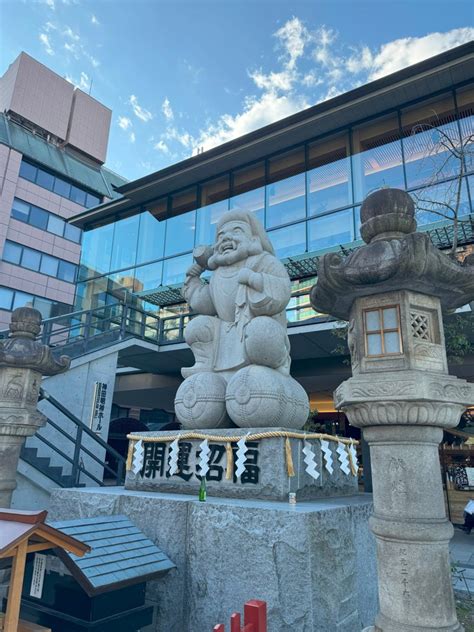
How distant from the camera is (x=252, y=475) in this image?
14.6ft

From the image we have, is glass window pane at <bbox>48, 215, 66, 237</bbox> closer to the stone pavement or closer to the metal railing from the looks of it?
the metal railing

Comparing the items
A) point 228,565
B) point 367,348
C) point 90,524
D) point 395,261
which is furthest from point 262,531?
point 395,261

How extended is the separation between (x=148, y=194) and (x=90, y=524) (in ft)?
54.2

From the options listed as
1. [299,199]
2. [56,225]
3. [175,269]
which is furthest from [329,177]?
[56,225]

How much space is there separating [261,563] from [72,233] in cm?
2628

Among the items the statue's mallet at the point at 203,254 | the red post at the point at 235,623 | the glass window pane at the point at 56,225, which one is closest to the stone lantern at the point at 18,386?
the statue's mallet at the point at 203,254

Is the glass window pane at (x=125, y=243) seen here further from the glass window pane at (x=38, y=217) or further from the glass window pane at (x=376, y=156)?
the glass window pane at (x=376, y=156)

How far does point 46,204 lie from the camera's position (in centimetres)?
2541

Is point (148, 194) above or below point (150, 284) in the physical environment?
above

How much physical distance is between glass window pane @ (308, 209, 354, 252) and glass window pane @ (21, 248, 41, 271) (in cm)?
1709

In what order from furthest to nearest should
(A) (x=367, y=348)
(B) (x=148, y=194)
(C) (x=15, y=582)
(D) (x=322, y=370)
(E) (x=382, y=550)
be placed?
(B) (x=148, y=194) → (D) (x=322, y=370) → (A) (x=367, y=348) → (E) (x=382, y=550) → (C) (x=15, y=582)

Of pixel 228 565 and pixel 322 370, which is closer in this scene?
pixel 228 565

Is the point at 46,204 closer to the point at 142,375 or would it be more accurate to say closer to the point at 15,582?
the point at 142,375

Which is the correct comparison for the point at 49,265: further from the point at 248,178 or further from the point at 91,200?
the point at 248,178
